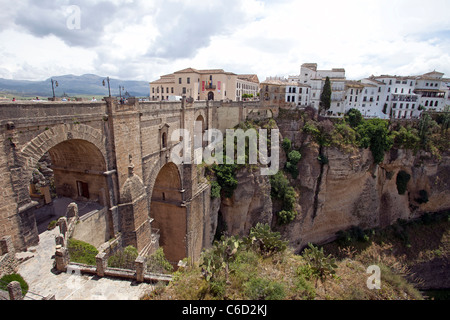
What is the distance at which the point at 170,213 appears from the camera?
19438mm

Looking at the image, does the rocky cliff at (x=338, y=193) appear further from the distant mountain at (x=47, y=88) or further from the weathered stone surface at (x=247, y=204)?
the distant mountain at (x=47, y=88)

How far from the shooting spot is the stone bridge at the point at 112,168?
8.51 metres

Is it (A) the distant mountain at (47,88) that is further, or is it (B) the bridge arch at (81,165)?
(A) the distant mountain at (47,88)

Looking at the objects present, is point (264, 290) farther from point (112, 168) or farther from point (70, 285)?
point (112, 168)

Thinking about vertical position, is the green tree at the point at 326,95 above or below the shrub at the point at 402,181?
above

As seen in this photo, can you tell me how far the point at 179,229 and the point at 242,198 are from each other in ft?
23.1

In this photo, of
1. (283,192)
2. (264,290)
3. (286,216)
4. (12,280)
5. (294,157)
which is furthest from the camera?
(294,157)

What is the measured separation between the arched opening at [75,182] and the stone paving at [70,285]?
2847 mm

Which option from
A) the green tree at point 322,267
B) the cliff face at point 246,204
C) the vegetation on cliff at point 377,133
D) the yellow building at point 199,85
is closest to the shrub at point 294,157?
the vegetation on cliff at point 377,133

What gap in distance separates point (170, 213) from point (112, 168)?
8.02 metres

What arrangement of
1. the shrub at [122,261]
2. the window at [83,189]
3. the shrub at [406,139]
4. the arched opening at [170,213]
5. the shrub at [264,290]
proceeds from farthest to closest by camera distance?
the shrub at [406,139], the arched opening at [170,213], the window at [83,189], the shrub at [122,261], the shrub at [264,290]

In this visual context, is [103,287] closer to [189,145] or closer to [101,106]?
[101,106]

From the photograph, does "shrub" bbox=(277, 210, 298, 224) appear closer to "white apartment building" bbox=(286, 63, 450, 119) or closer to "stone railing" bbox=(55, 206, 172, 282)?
"white apartment building" bbox=(286, 63, 450, 119)

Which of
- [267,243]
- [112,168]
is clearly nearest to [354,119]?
[267,243]
